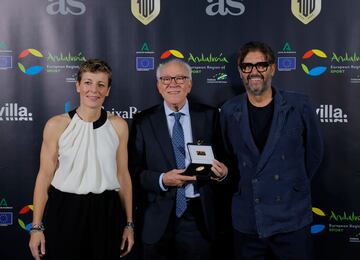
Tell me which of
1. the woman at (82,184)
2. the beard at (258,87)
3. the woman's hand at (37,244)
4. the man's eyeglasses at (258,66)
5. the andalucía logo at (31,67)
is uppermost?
the andalucía logo at (31,67)

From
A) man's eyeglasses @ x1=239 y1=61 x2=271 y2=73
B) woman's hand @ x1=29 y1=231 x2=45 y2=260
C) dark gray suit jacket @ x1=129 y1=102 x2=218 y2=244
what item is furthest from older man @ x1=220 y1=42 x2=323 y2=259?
woman's hand @ x1=29 y1=231 x2=45 y2=260

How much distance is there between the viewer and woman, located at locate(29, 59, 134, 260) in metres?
2.48

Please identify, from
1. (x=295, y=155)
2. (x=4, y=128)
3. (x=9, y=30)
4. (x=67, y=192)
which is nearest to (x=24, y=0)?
(x=9, y=30)

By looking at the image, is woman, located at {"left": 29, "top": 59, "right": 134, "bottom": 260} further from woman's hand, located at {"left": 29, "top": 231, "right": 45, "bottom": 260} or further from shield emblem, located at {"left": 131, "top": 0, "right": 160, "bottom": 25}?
shield emblem, located at {"left": 131, "top": 0, "right": 160, "bottom": 25}

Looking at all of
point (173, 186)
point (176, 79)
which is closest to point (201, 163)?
point (173, 186)

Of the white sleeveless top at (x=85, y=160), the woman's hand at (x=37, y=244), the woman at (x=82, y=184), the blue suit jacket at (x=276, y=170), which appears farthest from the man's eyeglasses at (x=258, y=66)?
the woman's hand at (x=37, y=244)

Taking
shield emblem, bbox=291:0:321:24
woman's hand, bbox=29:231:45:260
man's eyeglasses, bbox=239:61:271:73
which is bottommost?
woman's hand, bbox=29:231:45:260

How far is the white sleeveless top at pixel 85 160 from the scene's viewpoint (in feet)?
8.22

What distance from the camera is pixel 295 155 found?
8.76 feet

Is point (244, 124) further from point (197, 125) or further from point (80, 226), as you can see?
point (80, 226)

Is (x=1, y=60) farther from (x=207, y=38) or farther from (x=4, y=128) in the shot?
(x=207, y=38)

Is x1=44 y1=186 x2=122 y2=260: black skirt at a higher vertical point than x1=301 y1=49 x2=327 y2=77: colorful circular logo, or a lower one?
lower

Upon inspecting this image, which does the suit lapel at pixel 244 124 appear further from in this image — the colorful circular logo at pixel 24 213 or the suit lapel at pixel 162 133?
the colorful circular logo at pixel 24 213

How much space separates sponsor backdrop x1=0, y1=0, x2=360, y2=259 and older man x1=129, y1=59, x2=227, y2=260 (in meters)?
0.67
